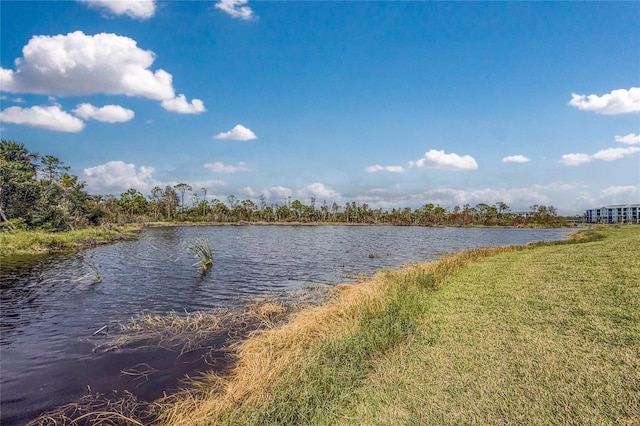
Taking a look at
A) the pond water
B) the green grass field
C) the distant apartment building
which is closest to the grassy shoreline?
the pond water

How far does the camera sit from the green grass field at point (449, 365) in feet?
14.2

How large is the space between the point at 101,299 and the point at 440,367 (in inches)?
530

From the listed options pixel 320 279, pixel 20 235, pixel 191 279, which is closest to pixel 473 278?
pixel 320 279

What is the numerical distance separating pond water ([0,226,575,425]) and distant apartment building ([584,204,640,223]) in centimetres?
15764

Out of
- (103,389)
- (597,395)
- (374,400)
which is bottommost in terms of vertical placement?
(103,389)

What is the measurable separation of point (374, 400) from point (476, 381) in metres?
1.51

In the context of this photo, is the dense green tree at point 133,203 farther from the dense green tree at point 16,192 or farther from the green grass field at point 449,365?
the green grass field at point 449,365

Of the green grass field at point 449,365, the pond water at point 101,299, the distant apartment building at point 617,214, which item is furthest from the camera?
the distant apartment building at point 617,214

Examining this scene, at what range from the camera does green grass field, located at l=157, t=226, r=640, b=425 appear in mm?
4320

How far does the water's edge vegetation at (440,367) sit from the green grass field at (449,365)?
0.07 feet

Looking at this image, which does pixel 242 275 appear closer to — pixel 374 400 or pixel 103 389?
pixel 103 389

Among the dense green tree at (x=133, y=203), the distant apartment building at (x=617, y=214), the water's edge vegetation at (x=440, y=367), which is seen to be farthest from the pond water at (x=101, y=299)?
the distant apartment building at (x=617, y=214)

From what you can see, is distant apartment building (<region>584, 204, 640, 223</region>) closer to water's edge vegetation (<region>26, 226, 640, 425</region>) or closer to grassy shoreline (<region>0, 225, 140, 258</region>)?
water's edge vegetation (<region>26, 226, 640, 425</region>)

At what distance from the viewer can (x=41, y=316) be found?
446 inches
